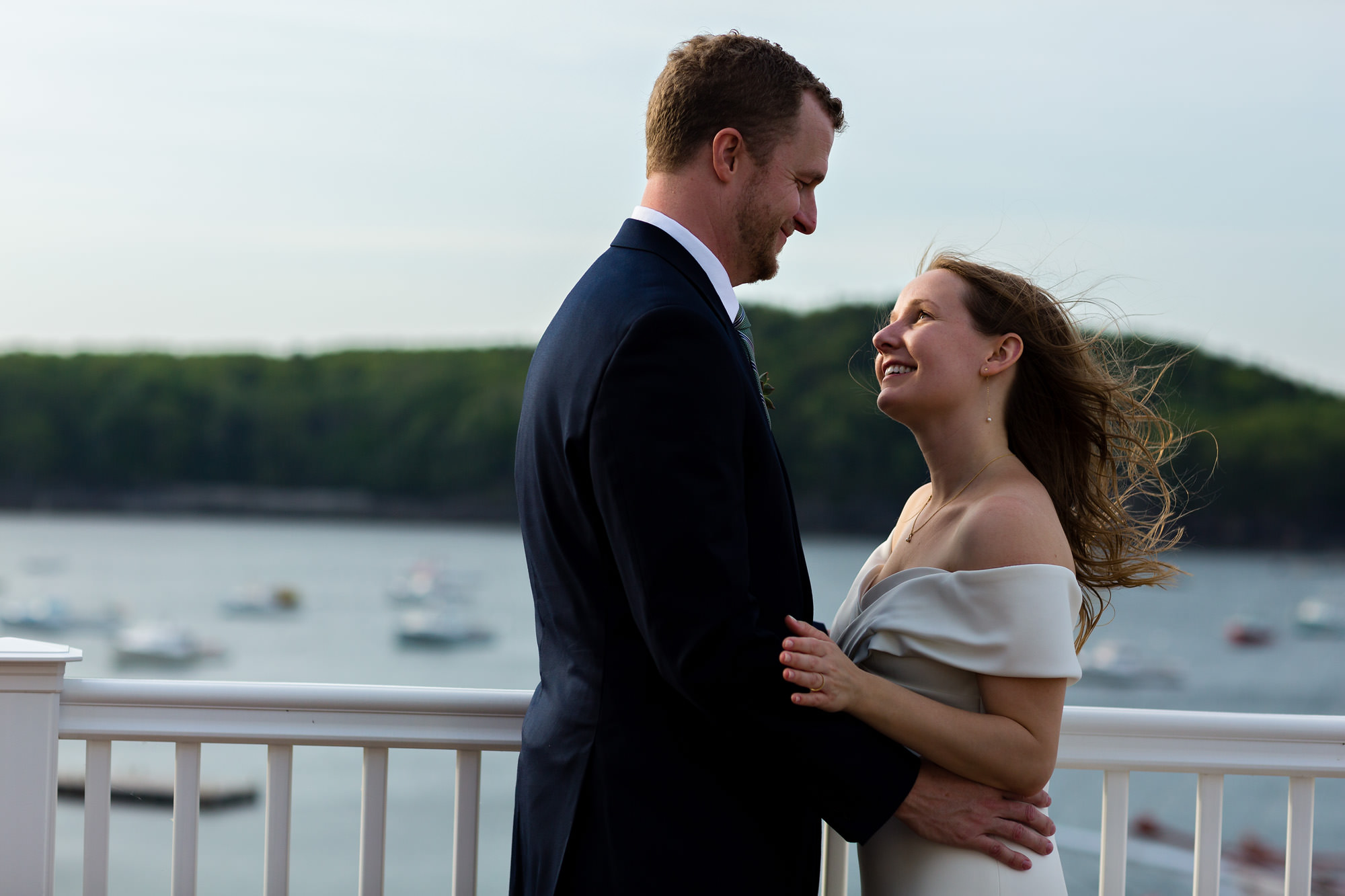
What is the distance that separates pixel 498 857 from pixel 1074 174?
37.4 metres

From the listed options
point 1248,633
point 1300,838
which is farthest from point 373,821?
point 1248,633

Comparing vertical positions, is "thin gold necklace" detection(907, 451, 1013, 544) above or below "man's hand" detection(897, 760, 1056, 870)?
above

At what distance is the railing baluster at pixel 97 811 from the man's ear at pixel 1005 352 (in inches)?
66.1

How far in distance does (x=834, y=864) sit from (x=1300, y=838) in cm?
86

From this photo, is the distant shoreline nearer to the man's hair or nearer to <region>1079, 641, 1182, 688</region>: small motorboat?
<region>1079, 641, 1182, 688</region>: small motorboat

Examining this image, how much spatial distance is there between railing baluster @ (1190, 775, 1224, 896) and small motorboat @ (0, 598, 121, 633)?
7152 cm

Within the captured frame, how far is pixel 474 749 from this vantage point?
192cm

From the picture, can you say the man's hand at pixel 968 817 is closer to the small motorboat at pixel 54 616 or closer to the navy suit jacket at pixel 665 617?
the navy suit jacket at pixel 665 617

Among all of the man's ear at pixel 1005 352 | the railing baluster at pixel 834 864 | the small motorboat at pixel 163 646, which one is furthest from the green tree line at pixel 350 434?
the man's ear at pixel 1005 352

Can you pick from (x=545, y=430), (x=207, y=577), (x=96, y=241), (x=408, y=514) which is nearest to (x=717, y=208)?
(x=545, y=430)

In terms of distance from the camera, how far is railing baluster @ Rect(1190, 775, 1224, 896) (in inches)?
78.5

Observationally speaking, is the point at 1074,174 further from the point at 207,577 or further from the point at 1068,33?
the point at 207,577

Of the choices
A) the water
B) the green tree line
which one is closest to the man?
the water

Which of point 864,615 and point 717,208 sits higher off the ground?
point 717,208
